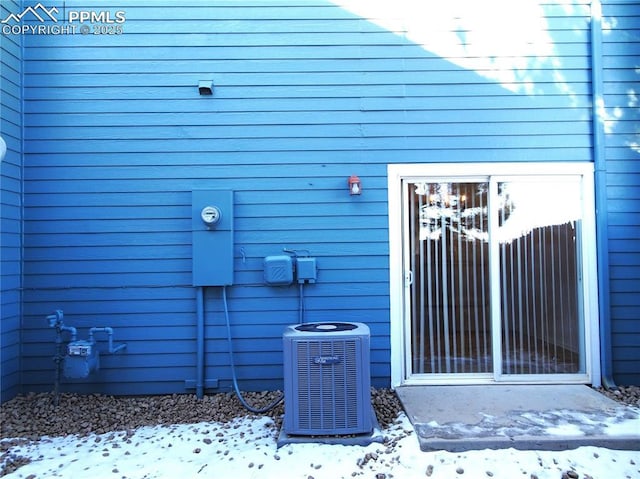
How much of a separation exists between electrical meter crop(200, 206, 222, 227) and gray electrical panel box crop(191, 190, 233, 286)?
0.03m

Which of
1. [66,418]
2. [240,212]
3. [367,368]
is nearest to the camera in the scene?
[367,368]

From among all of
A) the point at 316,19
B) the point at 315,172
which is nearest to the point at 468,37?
the point at 316,19

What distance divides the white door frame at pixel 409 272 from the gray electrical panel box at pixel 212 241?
4.45 feet

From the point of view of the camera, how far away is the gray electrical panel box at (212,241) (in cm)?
323

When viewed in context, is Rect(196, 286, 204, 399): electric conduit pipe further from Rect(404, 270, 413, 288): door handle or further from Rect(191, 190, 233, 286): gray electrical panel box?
Rect(404, 270, 413, 288): door handle

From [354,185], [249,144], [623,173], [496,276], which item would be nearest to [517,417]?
[496,276]

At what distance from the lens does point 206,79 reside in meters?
3.38

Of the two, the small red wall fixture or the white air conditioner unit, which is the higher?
the small red wall fixture

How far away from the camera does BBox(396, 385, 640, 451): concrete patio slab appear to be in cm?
238

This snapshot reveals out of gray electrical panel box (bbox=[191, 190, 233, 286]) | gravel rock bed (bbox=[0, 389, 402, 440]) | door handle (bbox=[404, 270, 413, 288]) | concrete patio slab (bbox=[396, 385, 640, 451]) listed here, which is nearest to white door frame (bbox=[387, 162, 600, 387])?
door handle (bbox=[404, 270, 413, 288])

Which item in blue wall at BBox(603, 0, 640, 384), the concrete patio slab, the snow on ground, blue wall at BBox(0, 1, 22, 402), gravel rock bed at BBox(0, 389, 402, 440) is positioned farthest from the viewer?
blue wall at BBox(603, 0, 640, 384)

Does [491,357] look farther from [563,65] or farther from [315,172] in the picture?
[563,65]

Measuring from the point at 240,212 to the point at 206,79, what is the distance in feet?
3.88

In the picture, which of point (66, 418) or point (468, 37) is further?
point (468, 37)
